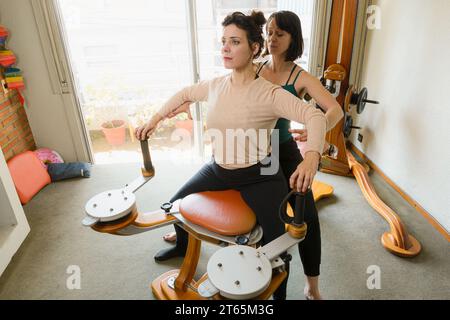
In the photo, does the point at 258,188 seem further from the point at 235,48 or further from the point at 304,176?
the point at 235,48

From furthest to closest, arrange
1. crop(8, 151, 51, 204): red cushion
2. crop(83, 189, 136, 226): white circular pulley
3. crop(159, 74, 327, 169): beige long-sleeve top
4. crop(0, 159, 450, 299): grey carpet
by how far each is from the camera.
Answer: crop(8, 151, 51, 204): red cushion
crop(0, 159, 450, 299): grey carpet
crop(83, 189, 136, 226): white circular pulley
crop(159, 74, 327, 169): beige long-sleeve top

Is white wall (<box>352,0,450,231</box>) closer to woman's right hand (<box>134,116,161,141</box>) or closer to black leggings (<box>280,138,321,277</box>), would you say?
black leggings (<box>280,138,321,277</box>)

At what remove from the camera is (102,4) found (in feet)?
9.43

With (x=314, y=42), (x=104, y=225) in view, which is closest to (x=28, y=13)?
(x=104, y=225)

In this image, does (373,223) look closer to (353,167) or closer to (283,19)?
(353,167)

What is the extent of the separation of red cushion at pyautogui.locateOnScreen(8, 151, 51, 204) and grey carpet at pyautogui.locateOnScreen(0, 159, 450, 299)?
9 cm

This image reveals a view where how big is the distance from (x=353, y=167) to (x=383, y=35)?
3.97 ft

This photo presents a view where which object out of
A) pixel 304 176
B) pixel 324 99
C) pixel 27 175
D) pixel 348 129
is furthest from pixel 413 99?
pixel 27 175

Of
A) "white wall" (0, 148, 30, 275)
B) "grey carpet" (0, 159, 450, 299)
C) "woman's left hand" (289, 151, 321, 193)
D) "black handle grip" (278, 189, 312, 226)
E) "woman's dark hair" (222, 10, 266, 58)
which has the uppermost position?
"woman's dark hair" (222, 10, 266, 58)

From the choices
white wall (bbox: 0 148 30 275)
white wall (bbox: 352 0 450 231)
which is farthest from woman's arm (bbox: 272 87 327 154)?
white wall (bbox: 0 148 30 275)

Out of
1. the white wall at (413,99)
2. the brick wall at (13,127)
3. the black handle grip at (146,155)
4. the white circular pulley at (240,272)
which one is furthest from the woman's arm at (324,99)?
the brick wall at (13,127)

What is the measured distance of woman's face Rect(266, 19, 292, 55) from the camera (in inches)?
56.3

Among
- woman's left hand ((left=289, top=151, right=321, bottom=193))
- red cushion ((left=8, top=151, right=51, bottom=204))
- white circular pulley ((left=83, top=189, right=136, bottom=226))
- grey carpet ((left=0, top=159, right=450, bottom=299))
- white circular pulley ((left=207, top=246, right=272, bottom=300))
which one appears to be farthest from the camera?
red cushion ((left=8, top=151, right=51, bottom=204))

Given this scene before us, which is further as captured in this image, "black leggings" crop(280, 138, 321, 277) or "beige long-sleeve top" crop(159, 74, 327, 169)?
"black leggings" crop(280, 138, 321, 277)
